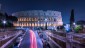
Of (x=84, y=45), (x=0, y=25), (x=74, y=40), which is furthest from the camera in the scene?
(x=0, y=25)

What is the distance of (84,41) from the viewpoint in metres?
20.9

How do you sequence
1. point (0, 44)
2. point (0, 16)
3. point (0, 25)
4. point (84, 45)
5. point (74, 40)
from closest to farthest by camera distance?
point (84, 45) → point (74, 40) → point (0, 44) → point (0, 25) → point (0, 16)

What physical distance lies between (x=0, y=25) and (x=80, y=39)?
105245 mm

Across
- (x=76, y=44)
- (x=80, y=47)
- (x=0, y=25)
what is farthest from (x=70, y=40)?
(x=0, y=25)

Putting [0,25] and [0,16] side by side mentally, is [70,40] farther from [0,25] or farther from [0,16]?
[0,16]

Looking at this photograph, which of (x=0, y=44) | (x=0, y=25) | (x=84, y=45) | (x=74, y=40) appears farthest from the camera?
(x=0, y=25)

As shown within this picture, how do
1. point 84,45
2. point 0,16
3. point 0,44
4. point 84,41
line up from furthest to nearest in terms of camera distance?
point 0,16 < point 0,44 < point 84,41 < point 84,45

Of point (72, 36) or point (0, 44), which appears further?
point (0, 44)

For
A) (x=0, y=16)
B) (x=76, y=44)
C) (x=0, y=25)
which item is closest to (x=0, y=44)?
(x=76, y=44)

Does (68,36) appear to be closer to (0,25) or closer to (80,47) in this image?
(80,47)

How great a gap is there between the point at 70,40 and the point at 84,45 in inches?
178

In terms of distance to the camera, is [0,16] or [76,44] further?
[0,16]

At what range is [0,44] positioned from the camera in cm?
2872

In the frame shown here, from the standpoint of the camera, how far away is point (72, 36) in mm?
23859
